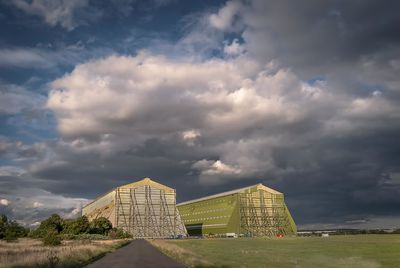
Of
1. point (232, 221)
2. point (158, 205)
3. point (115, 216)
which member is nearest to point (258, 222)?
point (232, 221)

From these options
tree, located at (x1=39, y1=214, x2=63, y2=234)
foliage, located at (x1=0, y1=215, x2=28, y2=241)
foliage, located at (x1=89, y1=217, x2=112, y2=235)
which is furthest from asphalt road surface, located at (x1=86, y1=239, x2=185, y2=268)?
foliage, located at (x1=89, y1=217, x2=112, y2=235)

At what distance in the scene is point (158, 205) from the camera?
179625 mm

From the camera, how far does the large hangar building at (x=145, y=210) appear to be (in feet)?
565

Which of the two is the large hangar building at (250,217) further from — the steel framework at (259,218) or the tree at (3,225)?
the tree at (3,225)

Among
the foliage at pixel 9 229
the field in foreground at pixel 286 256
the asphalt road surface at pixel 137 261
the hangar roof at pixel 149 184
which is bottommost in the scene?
the field in foreground at pixel 286 256

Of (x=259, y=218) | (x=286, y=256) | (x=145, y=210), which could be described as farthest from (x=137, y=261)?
(x=259, y=218)

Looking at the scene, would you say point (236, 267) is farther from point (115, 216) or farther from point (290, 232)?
point (290, 232)

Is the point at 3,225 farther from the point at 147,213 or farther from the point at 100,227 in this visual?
the point at 147,213

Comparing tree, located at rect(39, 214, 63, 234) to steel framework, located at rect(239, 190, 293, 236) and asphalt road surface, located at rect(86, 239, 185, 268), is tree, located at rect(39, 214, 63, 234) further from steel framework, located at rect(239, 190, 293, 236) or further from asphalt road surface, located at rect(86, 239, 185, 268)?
asphalt road surface, located at rect(86, 239, 185, 268)

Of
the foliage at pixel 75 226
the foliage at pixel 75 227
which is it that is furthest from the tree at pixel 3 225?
the foliage at pixel 75 226

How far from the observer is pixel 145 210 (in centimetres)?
17600

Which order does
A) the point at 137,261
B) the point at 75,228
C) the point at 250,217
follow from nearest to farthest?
the point at 137,261 → the point at 75,228 → the point at 250,217

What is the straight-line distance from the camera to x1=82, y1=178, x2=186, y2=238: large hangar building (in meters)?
172

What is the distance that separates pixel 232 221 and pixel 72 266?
163 meters
